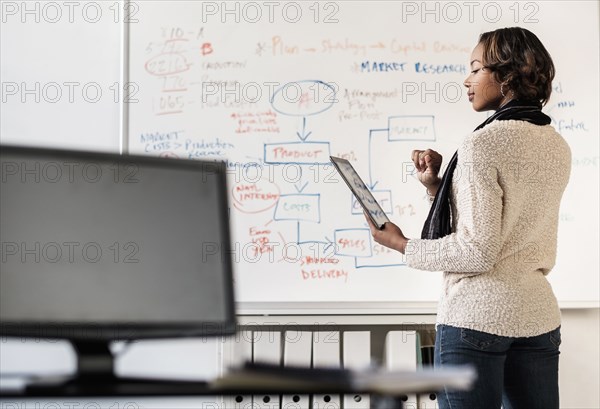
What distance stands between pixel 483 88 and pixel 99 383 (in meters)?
1.18

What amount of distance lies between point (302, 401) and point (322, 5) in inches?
53.9

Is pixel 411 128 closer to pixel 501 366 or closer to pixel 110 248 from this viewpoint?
pixel 501 366

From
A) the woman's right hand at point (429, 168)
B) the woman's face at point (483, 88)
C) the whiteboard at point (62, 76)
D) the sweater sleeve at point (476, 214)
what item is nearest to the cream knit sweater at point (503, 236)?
the sweater sleeve at point (476, 214)

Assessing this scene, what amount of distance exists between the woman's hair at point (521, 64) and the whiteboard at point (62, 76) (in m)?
1.39

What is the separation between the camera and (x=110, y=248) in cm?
108

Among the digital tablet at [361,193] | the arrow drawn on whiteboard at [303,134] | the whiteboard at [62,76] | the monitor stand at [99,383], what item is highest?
the whiteboard at [62,76]

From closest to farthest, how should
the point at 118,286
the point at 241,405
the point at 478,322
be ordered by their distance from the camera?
the point at 118,286
the point at 478,322
the point at 241,405

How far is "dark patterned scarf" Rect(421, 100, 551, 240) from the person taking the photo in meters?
1.73

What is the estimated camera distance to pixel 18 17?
8.92ft

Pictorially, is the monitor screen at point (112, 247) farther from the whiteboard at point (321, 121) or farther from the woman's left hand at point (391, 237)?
the whiteboard at point (321, 121)

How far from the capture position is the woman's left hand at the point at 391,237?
5.86 ft

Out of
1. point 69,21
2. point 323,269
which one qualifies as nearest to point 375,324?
point 323,269

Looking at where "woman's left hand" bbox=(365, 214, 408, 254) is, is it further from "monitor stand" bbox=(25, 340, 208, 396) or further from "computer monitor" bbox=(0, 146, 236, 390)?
"monitor stand" bbox=(25, 340, 208, 396)

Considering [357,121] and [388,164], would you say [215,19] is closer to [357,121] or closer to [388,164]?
[357,121]
